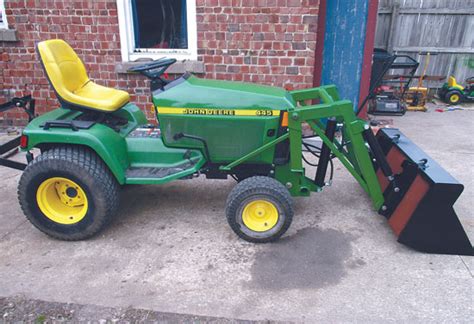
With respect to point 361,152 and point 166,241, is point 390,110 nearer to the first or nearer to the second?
point 361,152

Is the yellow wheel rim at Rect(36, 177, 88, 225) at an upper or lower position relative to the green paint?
lower

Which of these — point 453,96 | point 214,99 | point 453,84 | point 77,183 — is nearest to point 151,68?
point 214,99

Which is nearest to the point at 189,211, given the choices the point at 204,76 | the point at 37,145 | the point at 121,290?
the point at 121,290

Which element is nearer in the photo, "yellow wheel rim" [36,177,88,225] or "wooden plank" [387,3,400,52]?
"yellow wheel rim" [36,177,88,225]

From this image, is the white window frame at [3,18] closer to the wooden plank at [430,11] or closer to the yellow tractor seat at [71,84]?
the yellow tractor seat at [71,84]

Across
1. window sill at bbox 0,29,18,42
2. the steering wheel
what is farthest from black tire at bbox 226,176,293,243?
window sill at bbox 0,29,18,42

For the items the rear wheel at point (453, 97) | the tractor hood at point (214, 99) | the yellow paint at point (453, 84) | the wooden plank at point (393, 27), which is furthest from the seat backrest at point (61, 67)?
the yellow paint at point (453, 84)

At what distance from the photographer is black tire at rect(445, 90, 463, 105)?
8.34 meters

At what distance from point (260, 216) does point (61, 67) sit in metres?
2.06

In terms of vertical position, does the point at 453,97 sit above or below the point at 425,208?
below

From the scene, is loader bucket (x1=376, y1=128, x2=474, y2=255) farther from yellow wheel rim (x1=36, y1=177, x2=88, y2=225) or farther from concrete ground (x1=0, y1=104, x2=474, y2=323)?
yellow wheel rim (x1=36, y1=177, x2=88, y2=225)

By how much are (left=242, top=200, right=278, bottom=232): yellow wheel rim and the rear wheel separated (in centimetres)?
710

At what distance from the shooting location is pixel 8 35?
215 inches

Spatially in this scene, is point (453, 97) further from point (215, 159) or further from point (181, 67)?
point (215, 159)
